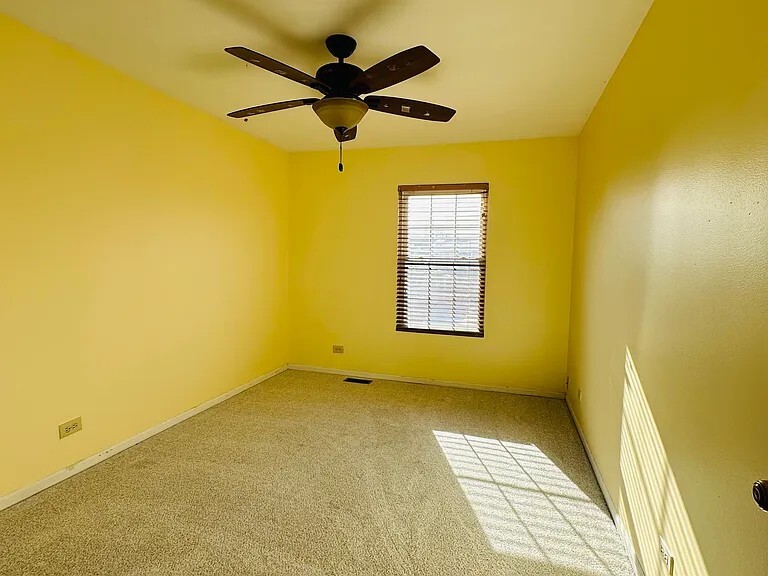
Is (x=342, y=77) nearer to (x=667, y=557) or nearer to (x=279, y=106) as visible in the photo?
(x=279, y=106)

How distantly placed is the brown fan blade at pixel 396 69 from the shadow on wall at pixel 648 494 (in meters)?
1.61

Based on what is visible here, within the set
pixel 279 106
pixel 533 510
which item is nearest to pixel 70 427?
pixel 279 106

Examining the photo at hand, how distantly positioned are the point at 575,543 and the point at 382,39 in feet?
8.88

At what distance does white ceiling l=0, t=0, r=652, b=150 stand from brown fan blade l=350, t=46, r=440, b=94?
30 centimetres

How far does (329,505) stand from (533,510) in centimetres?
110

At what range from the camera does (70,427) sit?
8.41ft

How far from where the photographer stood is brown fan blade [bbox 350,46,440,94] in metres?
1.80

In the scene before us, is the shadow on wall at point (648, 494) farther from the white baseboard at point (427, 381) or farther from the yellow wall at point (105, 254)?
the yellow wall at point (105, 254)

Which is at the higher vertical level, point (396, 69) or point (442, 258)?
point (396, 69)

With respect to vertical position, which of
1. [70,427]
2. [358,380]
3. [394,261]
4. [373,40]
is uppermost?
[373,40]

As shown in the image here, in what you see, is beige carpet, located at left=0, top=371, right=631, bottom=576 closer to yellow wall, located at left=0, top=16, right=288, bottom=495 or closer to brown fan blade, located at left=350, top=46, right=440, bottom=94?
yellow wall, located at left=0, top=16, right=288, bottom=495

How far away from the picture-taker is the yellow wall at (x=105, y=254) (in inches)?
89.0

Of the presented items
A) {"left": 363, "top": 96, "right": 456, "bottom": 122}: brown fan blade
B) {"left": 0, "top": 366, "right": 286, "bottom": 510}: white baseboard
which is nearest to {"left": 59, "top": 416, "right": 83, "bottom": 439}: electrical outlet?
{"left": 0, "top": 366, "right": 286, "bottom": 510}: white baseboard

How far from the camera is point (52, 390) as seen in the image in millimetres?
2455
